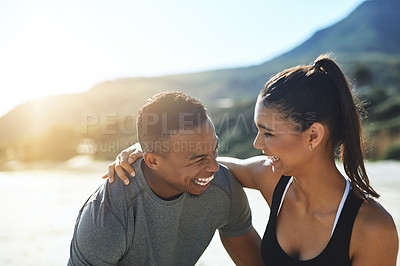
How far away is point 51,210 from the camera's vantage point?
557 cm

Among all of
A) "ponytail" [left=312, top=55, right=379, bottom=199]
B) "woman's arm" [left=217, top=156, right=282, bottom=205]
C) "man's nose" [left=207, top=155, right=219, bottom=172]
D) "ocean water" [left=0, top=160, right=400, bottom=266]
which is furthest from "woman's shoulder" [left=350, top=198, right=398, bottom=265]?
"ocean water" [left=0, top=160, right=400, bottom=266]

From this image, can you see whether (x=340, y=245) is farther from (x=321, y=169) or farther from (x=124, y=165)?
(x=124, y=165)

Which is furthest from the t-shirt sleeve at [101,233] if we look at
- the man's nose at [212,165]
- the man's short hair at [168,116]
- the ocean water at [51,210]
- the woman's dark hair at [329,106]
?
the ocean water at [51,210]

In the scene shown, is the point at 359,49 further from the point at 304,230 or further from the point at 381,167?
the point at 304,230

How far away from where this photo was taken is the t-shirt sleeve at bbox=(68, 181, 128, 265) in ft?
6.50

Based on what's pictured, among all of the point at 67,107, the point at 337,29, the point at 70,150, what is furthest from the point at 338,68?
the point at 337,29

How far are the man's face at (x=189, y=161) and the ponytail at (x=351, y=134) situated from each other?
715mm

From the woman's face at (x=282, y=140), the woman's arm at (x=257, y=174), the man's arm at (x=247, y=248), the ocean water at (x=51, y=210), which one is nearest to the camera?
the woman's face at (x=282, y=140)

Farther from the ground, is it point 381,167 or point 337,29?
point 337,29

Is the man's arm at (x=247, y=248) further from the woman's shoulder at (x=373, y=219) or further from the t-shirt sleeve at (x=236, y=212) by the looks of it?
the woman's shoulder at (x=373, y=219)

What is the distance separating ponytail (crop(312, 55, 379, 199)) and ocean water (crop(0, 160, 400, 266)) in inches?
84.4

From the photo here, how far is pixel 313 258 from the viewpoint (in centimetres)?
196

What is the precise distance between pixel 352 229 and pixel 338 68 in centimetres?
78

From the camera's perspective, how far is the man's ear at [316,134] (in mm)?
1923
